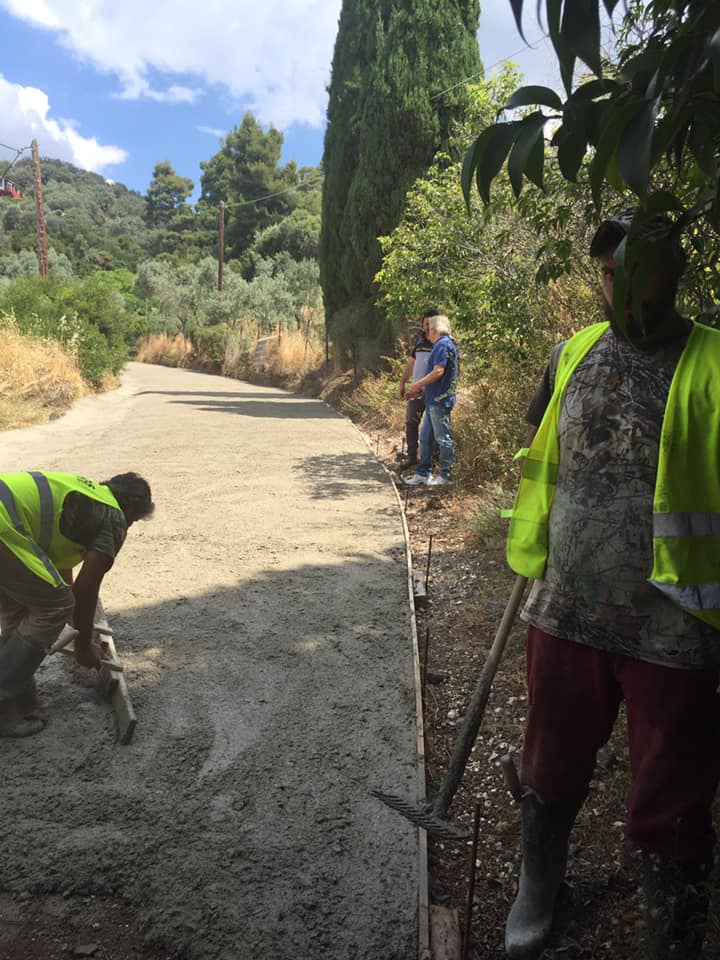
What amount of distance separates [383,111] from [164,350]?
23.7 m

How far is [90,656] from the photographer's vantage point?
3.29m

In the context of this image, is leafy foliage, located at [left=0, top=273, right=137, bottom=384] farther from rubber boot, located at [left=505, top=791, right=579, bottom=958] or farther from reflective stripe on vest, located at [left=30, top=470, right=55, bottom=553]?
rubber boot, located at [left=505, top=791, right=579, bottom=958]

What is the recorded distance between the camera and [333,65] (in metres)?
17.2

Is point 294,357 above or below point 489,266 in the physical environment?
below

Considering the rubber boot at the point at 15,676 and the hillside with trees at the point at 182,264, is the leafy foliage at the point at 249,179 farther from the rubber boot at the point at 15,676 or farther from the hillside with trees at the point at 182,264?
the rubber boot at the point at 15,676

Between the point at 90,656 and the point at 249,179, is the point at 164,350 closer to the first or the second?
the point at 249,179

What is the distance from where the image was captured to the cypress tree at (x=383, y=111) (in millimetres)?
14617

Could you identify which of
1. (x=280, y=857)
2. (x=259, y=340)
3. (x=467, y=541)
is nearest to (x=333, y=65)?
(x=259, y=340)

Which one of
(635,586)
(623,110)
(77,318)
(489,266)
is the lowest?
(635,586)

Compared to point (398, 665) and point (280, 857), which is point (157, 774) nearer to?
point (280, 857)

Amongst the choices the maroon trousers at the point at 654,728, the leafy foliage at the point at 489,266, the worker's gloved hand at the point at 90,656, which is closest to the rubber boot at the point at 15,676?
the worker's gloved hand at the point at 90,656

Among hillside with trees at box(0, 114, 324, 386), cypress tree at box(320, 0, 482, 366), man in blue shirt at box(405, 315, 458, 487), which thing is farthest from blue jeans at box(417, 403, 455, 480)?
hillside with trees at box(0, 114, 324, 386)

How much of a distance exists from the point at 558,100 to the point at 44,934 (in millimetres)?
2421

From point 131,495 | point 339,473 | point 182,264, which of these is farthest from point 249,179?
point 131,495
